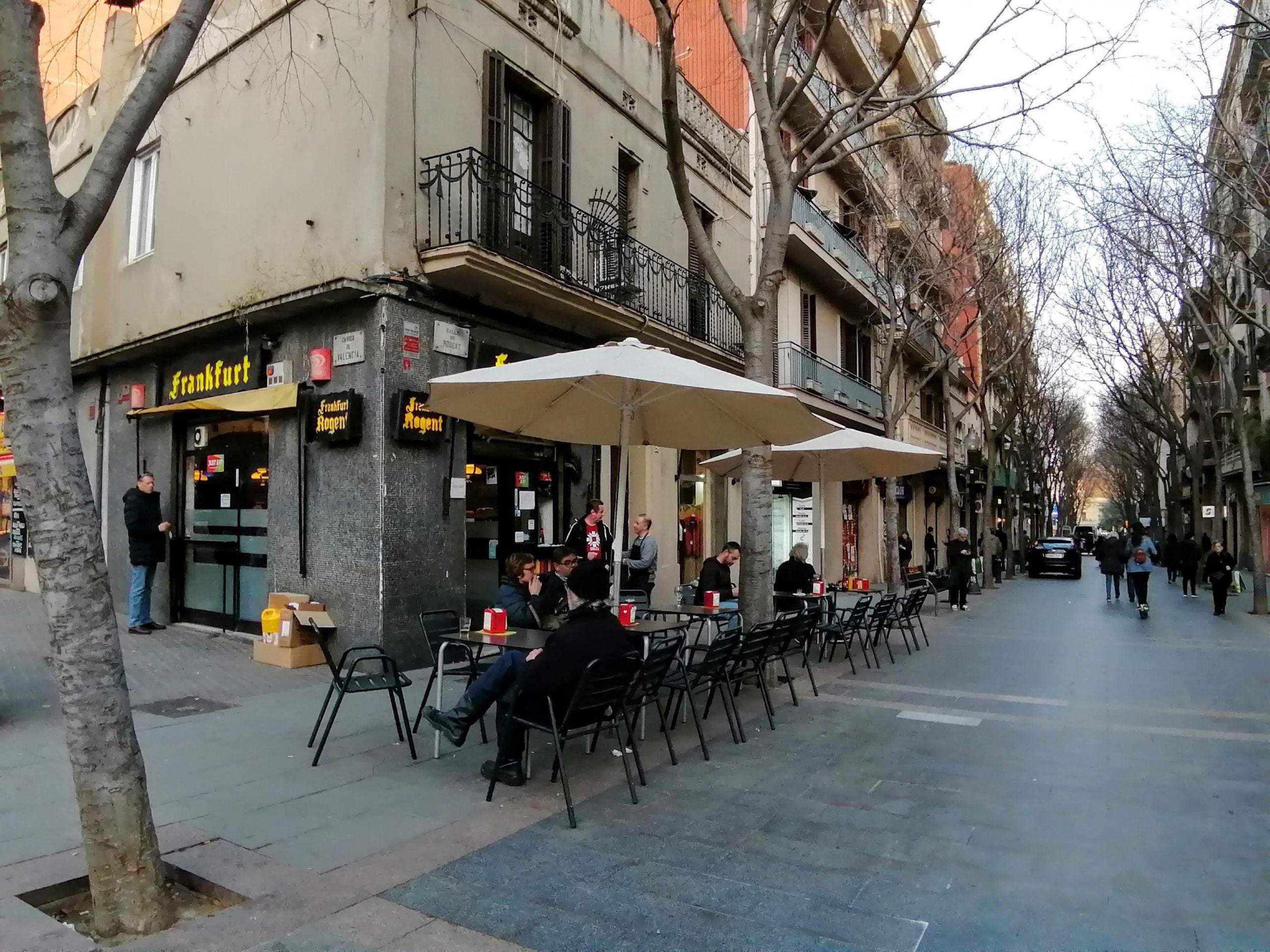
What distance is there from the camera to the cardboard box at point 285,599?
9273 millimetres

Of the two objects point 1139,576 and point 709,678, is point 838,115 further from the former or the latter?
point 709,678

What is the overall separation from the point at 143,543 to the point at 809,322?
15.8 m

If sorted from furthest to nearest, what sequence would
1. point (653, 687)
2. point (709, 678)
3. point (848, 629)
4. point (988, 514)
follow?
1. point (988, 514)
2. point (848, 629)
3. point (709, 678)
4. point (653, 687)

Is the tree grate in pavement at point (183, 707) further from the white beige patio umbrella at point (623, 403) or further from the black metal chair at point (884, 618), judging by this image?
the black metal chair at point (884, 618)

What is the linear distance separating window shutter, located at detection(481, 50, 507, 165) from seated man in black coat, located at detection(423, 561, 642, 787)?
275 inches

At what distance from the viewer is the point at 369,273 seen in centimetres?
891

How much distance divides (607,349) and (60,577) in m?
3.93

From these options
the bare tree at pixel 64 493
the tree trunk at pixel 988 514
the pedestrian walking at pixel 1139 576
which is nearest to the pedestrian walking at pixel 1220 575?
the pedestrian walking at pixel 1139 576

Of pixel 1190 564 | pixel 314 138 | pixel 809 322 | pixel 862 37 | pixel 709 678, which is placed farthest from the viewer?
pixel 1190 564

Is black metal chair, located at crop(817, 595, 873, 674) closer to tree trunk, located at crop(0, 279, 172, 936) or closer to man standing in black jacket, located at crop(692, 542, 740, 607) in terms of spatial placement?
man standing in black jacket, located at crop(692, 542, 740, 607)

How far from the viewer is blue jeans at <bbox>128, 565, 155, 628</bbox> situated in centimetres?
1079

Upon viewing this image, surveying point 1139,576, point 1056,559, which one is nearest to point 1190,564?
point 1139,576

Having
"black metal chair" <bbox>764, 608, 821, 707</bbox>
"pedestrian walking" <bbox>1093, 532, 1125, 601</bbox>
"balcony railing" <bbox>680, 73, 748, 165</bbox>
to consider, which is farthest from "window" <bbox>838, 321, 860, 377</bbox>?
"black metal chair" <bbox>764, 608, 821, 707</bbox>

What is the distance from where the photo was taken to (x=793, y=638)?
303 inches
